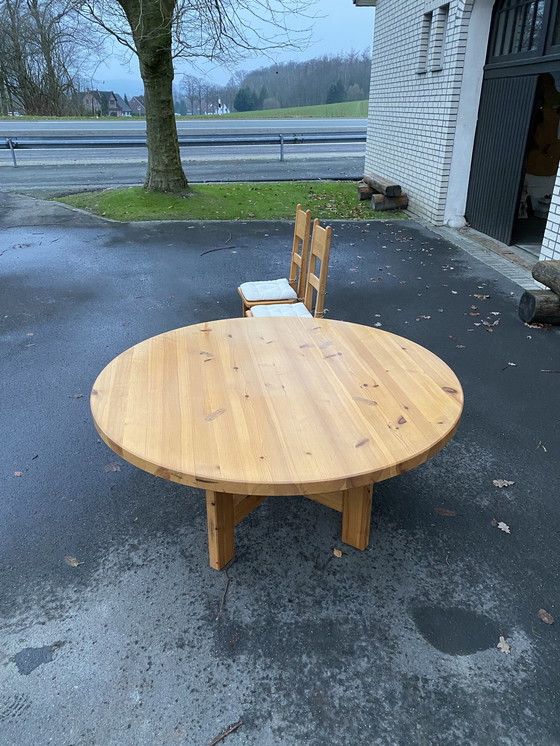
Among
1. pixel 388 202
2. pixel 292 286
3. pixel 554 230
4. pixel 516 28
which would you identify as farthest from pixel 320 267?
pixel 388 202

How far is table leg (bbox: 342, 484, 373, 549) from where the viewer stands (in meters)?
2.20

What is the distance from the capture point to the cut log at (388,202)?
9688 millimetres

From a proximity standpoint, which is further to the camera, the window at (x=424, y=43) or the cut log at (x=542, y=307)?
the window at (x=424, y=43)

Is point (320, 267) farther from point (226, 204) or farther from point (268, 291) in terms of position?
point (226, 204)

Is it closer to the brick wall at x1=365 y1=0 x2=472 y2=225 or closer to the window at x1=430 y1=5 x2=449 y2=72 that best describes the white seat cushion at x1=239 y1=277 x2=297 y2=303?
the brick wall at x1=365 y1=0 x2=472 y2=225

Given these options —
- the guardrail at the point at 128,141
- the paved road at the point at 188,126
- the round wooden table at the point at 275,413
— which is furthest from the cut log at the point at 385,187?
the paved road at the point at 188,126

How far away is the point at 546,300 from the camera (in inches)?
184

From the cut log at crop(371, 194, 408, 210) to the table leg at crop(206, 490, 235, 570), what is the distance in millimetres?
8605

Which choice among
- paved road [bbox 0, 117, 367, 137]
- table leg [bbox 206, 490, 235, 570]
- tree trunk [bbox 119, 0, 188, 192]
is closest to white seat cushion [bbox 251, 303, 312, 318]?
table leg [bbox 206, 490, 235, 570]

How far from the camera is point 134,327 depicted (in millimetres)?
4801

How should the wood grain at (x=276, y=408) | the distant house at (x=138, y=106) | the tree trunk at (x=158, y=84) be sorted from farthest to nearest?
the distant house at (x=138, y=106) < the tree trunk at (x=158, y=84) < the wood grain at (x=276, y=408)

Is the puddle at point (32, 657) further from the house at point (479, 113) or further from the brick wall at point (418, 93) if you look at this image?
the brick wall at point (418, 93)

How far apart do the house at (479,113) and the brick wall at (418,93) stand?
2cm

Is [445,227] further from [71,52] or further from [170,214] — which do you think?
[71,52]
